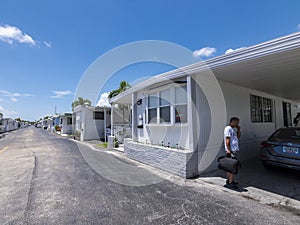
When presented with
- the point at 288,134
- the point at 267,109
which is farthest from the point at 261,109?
the point at 288,134

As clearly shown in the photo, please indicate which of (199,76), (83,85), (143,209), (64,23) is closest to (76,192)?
(143,209)

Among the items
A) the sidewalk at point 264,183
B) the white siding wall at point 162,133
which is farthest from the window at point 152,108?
the sidewalk at point 264,183

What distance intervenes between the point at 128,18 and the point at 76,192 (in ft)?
26.8

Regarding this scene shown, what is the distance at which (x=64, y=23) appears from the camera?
26.8ft

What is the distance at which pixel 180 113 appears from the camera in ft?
19.1

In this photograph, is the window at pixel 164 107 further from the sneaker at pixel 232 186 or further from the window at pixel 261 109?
the window at pixel 261 109

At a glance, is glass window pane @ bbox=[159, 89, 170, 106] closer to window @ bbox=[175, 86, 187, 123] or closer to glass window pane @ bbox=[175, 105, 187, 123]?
window @ bbox=[175, 86, 187, 123]

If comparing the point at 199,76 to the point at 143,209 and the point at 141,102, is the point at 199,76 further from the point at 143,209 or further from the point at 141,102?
the point at 143,209

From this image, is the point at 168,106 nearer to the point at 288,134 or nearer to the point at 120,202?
the point at 120,202

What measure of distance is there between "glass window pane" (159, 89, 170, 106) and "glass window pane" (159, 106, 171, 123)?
0.19m

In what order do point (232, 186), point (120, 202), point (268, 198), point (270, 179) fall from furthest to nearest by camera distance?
point (270, 179) < point (232, 186) < point (268, 198) < point (120, 202)

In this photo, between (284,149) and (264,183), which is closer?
(264,183)

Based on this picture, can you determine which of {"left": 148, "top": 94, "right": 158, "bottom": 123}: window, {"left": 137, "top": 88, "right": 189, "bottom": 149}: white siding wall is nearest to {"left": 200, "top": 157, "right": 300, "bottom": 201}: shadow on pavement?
{"left": 137, "top": 88, "right": 189, "bottom": 149}: white siding wall

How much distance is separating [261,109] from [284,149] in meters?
4.08
